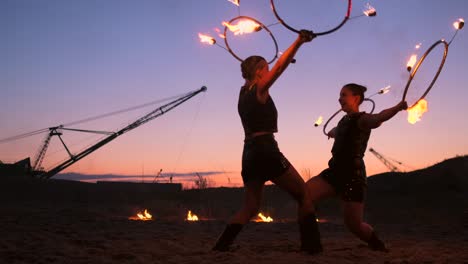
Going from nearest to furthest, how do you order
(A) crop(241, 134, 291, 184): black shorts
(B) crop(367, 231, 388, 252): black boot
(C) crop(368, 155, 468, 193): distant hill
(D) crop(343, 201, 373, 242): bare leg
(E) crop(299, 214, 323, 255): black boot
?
1. (A) crop(241, 134, 291, 184): black shorts
2. (E) crop(299, 214, 323, 255): black boot
3. (D) crop(343, 201, 373, 242): bare leg
4. (B) crop(367, 231, 388, 252): black boot
5. (C) crop(368, 155, 468, 193): distant hill

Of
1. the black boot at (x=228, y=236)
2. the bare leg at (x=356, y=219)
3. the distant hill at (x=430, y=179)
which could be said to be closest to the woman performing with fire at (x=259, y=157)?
the black boot at (x=228, y=236)

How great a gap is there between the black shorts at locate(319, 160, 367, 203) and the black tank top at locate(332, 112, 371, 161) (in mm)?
109

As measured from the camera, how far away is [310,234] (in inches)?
209

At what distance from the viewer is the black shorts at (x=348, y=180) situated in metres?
5.62

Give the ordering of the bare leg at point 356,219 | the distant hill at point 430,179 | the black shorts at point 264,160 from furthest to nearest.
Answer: the distant hill at point 430,179 → the bare leg at point 356,219 → the black shorts at point 264,160

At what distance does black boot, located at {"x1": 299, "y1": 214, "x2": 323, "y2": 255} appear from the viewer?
17.3ft

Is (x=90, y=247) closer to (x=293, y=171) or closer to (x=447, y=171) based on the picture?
(x=293, y=171)

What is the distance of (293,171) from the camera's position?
511 centimetres

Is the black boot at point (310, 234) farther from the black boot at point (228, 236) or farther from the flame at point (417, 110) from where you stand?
the flame at point (417, 110)

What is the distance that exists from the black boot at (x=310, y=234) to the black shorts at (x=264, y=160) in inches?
25.1

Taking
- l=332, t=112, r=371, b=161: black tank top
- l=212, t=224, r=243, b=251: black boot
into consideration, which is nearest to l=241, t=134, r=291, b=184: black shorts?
l=212, t=224, r=243, b=251: black boot

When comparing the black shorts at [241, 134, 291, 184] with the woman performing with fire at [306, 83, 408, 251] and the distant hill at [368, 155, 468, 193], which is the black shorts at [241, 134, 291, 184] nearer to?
the woman performing with fire at [306, 83, 408, 251]

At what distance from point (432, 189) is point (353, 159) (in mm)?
15214

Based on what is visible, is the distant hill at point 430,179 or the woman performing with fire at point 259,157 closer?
the woman performing with fire at point 259,157
